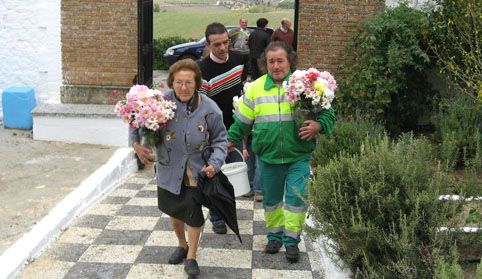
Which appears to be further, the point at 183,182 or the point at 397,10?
the point at 397,10

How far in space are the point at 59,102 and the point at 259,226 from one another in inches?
180

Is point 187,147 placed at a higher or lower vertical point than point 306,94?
lower

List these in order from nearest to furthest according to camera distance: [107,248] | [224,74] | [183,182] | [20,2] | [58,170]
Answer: [183,182], [107,248], [224,74], [58,170], [20,2]

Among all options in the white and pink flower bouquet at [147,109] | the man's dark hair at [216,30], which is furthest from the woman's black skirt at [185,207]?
the man's dark hair at [216,30]

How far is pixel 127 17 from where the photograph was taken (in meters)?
8.37

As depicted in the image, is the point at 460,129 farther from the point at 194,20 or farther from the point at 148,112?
the point at 194,20

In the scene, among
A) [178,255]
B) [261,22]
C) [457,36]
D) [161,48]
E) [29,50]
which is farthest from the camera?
[161,48]

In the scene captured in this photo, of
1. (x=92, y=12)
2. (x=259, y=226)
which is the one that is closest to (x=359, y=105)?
(x=259, y=226)

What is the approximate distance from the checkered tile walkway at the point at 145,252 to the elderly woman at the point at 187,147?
352 millimetres

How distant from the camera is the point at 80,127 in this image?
8047mm

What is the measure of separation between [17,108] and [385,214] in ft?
22.0

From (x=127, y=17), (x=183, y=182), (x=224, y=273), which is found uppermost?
(x=127, y=17)

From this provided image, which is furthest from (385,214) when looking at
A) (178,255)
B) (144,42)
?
(144,42)

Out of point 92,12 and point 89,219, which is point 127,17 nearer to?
point 92,12
